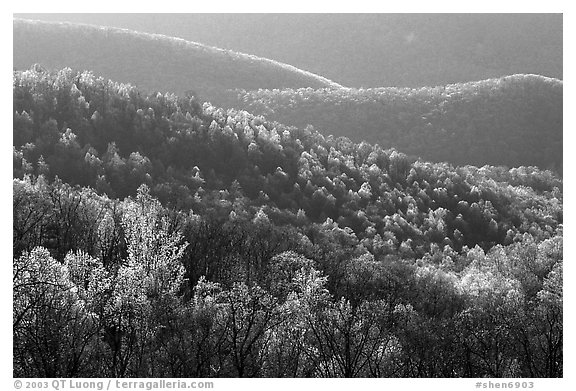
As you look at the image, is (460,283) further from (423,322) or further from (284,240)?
(423,322)

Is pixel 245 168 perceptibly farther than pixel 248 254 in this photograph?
Yes

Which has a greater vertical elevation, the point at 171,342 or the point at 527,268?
the point at 527,268

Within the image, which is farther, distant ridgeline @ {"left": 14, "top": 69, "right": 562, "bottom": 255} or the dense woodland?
distant ridgeline @ {"left": 14, "top": 69, "right": 562, "bottom": 255}

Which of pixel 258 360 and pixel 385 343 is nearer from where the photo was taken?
pixel 258 360

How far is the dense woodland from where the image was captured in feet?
142

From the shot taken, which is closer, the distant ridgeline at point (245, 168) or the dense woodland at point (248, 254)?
the dense woodland at point (248, 254)

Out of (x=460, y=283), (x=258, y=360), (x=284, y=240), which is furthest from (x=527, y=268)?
(x=258, y=360)

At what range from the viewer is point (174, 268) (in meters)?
55.7

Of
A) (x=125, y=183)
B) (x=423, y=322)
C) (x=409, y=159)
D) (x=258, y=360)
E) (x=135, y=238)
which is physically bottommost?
(x=258, y=360)

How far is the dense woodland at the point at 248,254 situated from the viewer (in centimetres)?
4316

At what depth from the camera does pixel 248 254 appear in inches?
2940

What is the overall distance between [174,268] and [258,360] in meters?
13.7

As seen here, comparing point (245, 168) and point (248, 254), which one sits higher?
point (245, 168)
